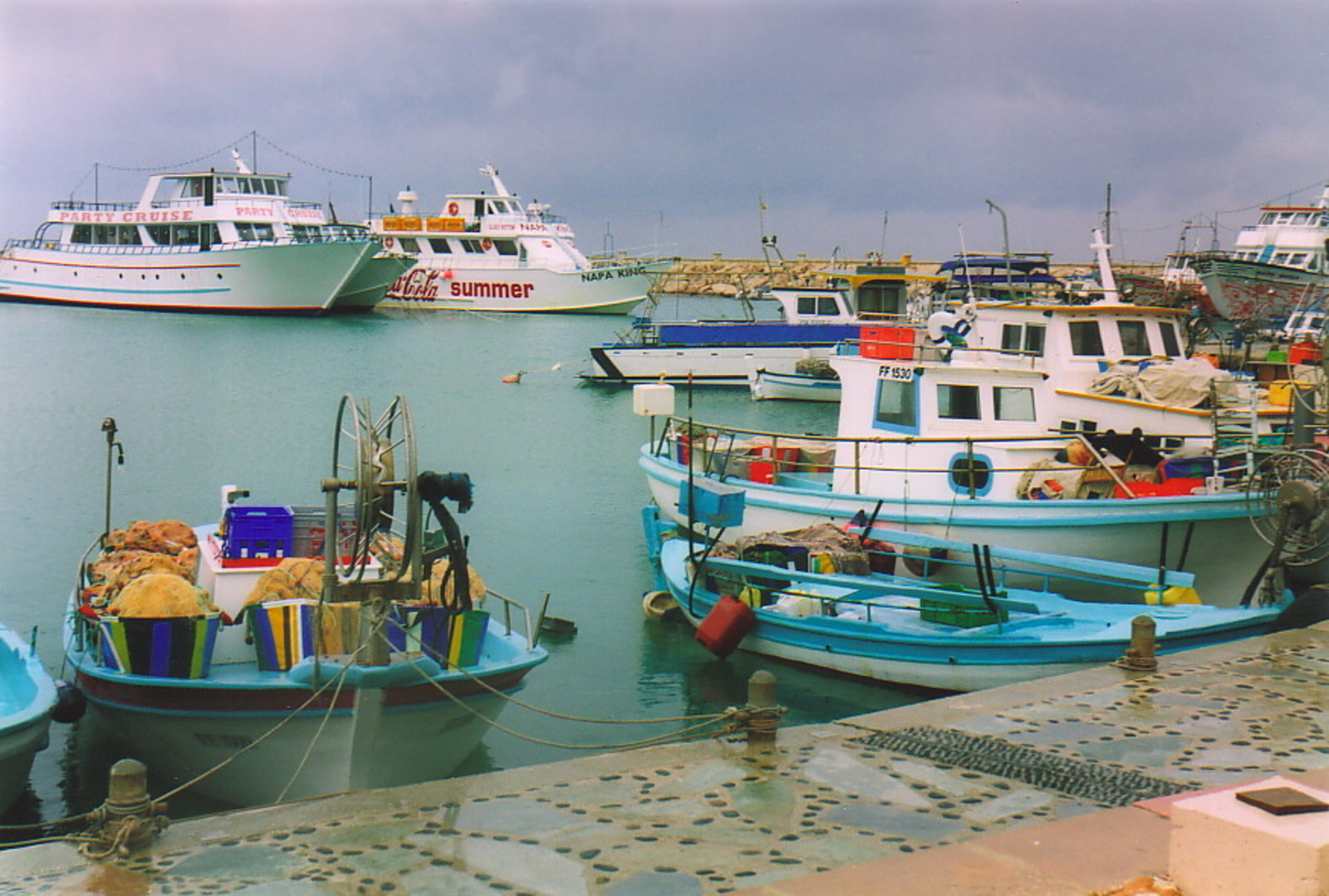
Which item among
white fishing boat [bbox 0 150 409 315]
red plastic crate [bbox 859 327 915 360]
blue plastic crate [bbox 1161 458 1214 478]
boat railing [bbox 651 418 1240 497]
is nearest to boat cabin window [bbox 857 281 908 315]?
boat railing [bbox 651 418 1240 497]

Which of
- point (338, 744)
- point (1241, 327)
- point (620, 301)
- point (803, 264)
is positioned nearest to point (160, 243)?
point (620, 301)

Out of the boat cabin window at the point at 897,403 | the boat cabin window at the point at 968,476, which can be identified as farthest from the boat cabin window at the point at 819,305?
the boat cabin window at the point at 968,476

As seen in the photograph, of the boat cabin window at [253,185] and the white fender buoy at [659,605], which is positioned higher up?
the boat cabin window at [253,185]

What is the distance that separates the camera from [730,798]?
7020 mm

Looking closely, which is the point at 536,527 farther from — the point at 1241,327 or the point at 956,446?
the point at 1241,327

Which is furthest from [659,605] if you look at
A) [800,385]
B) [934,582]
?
[800,385]

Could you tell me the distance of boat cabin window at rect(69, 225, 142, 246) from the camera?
6969cm

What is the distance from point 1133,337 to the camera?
700 inches

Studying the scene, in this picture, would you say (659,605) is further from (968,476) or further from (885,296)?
(885,296)

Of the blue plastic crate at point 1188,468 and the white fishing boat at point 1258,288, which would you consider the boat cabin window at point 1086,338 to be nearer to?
the blue plastic crate at point 1188,468

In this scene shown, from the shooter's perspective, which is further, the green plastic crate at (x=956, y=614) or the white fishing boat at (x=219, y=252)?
the white fishing boat at (x=219, y=252)

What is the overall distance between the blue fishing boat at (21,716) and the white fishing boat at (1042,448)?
19.7 ft

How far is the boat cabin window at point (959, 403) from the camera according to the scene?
16016mm

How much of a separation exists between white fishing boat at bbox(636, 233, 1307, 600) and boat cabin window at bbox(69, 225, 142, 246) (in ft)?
193
